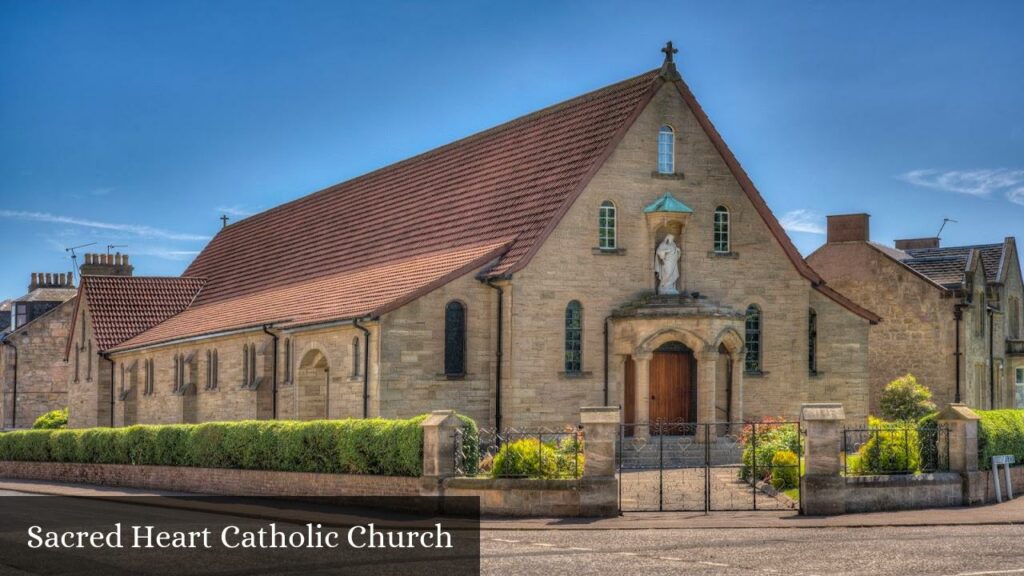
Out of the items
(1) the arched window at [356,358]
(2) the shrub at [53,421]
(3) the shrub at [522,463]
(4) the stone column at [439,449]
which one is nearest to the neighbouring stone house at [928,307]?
(1) the arched window at [356,358]

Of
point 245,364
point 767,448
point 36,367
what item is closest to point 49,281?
point 36,367

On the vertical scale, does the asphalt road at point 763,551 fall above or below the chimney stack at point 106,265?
below

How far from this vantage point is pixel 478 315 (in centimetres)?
3625

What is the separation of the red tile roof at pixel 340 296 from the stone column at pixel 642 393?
4938 mm

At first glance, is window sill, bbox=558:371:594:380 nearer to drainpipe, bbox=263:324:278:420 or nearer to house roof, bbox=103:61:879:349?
house roof, bbox=103:61:879:349

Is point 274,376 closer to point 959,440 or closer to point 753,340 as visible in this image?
point 753,340

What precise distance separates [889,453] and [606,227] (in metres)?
13.0

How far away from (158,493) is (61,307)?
41.0 m

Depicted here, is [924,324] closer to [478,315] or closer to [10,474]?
[478,315]

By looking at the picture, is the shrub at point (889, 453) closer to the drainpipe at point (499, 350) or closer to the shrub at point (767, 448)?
the shrub at point (767, 448)

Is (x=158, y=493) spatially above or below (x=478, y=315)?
below

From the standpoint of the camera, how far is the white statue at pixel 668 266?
36.9m

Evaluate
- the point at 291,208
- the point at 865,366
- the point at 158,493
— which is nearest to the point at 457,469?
the point at 158,493

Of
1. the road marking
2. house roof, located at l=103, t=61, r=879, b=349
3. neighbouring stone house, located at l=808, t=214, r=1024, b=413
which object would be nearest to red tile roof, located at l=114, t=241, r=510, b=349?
house roof, located at l=103, t=61, r=879, b=349
